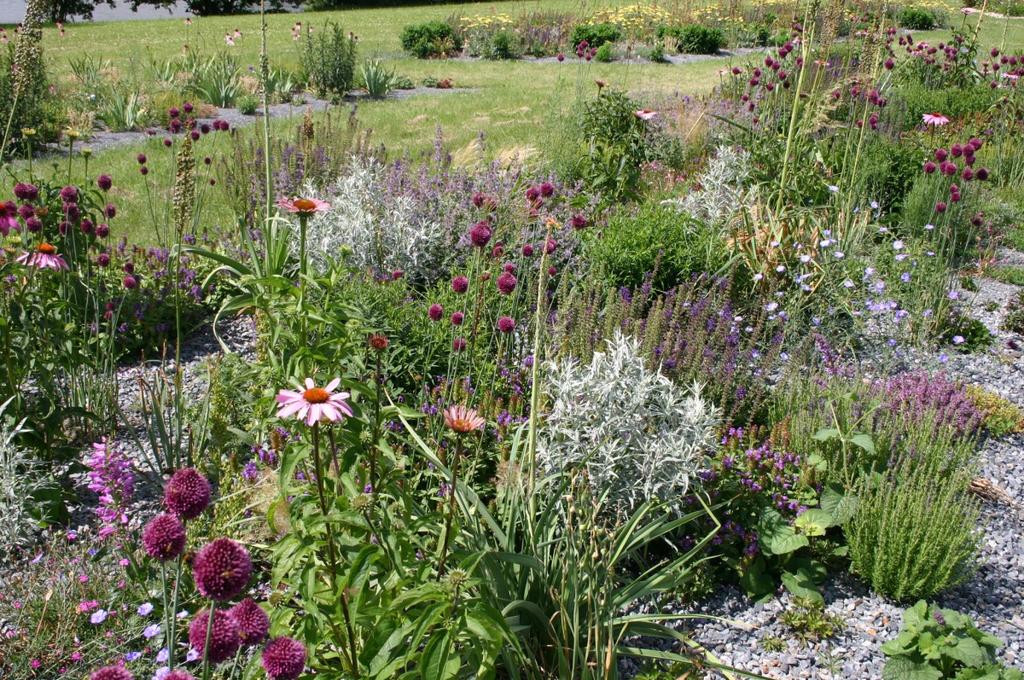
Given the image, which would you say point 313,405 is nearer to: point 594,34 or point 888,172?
point 888,172

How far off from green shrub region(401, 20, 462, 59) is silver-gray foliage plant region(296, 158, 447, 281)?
475 inches

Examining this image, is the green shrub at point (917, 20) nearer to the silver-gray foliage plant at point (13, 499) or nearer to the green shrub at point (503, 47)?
the green shrub at point (503, 47)

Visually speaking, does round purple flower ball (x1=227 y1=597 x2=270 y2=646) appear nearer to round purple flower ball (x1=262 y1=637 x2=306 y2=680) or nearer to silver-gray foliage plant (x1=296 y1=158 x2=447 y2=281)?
round purple flower ball (x1=262 y1=637 x2=306 y2=680)

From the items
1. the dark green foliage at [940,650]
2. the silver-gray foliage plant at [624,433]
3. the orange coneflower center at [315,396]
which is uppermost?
the orange coneflower center at [315,396]

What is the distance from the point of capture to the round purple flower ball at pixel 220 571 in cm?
124

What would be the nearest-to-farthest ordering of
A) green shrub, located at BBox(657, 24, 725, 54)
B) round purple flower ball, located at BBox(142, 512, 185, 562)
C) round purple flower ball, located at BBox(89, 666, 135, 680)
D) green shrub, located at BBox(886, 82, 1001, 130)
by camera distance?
round purple flower ball, located at BBox(89, 666, 135, 680) → round purple flower ball, located at BBox(142, 512, 185, 562) → green shrub, located at BBox(886, 82, 1001, 130) → green shrub, located at BBox(657, 24, 725, 54)

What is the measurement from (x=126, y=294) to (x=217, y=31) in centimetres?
1618

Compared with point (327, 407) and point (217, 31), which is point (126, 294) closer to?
point (327, 407)

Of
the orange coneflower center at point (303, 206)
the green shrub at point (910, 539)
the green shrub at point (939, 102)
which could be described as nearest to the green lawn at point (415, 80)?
the green shrub at point (939, 102)

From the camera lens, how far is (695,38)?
16.3 metres

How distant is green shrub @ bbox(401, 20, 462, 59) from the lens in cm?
1602

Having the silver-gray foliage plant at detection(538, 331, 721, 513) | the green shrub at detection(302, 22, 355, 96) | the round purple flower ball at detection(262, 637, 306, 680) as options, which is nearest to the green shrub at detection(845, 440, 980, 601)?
the silver-gray foliage plant at detection(538, 331, 721, 513)

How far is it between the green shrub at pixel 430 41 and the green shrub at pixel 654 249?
1243cm

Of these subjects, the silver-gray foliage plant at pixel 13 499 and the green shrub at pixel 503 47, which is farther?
the green shrub at pixel 503 47
